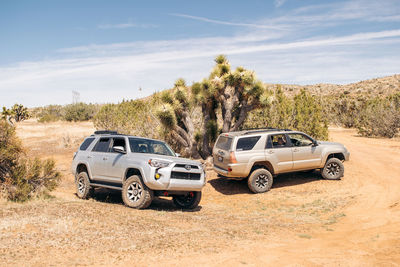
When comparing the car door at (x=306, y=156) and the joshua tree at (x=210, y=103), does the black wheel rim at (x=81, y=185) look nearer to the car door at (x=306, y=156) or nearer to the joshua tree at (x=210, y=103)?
the joshua tree at (x=210, y=103)

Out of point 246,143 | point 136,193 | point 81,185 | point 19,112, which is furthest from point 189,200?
point 19,112

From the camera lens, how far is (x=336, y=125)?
124 feet

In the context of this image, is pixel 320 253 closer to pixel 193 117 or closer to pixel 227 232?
pixel 227 232

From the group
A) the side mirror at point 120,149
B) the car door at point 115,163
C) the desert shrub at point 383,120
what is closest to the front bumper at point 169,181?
the car door at point 115,163

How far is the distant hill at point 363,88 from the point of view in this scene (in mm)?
64250

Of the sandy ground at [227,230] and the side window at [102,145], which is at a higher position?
the side window at [102,145]

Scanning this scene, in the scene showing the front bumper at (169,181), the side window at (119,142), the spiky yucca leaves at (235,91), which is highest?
the spiky yucca leaves at (235,91)

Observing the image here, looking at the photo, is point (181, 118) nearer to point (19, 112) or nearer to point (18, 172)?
point (18, 172)

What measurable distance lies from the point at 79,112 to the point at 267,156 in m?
42.8

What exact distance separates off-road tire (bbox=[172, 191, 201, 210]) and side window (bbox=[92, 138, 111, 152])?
257cm

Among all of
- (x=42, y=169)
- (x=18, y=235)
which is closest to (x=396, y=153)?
(x=42, y=169)

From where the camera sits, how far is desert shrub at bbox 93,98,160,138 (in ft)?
65.2

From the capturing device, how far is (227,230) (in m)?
7.55

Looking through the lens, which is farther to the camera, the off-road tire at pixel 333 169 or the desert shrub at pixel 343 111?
the desert shrub at pixel 343 111
